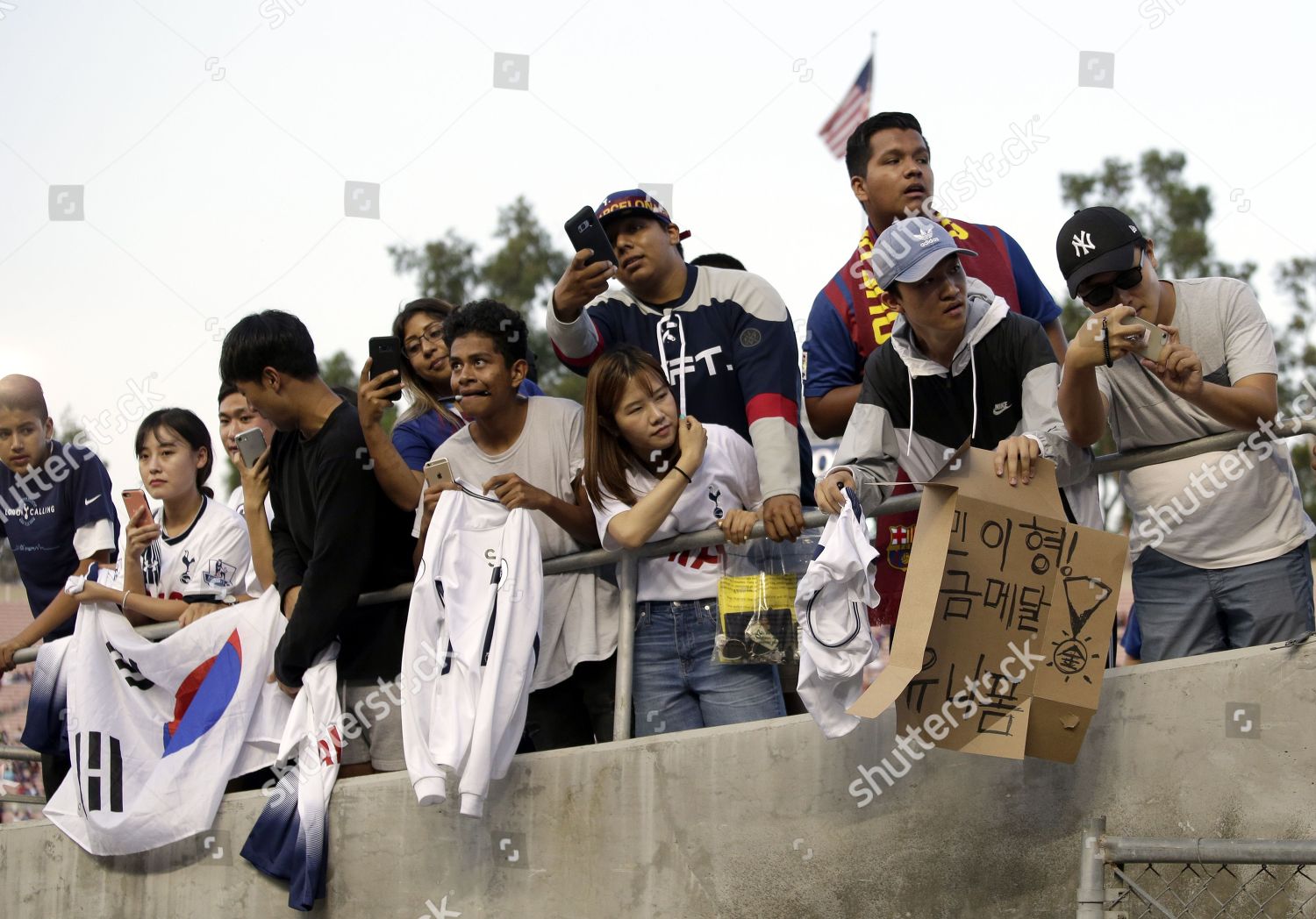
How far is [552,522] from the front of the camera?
17.3 feet

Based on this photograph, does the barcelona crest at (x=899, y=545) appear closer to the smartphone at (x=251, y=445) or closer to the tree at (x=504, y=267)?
the smartphone at (x=251, y=445)

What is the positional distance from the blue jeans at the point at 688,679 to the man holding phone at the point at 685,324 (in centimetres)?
68

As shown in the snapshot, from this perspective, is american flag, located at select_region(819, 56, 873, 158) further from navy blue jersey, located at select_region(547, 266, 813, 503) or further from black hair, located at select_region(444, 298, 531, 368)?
black hair, located at select_region(444, 298, 531, 368)

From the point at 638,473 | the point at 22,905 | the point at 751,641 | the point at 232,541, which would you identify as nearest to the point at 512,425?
the point at 638,473

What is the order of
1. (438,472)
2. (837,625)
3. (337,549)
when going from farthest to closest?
(337,549)
(438,472)
(837,625)

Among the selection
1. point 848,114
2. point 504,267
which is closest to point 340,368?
point 504,267

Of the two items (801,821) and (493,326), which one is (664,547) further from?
(493,326)

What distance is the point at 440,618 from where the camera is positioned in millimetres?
4930

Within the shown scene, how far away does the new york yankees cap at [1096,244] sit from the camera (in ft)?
14.0

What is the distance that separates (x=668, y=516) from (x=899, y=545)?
817mm

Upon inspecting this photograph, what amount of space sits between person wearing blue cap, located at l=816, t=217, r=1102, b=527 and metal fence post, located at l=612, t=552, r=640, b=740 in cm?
84

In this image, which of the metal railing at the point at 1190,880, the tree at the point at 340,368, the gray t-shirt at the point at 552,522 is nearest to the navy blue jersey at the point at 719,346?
the gray t-shirt at the point at 552,522

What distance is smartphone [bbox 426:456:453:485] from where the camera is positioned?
5.03m

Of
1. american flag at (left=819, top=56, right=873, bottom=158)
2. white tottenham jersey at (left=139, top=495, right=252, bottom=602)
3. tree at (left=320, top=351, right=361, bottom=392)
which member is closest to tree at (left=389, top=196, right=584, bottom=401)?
tree at (left=320, top=351, right=361, bottom=392)
